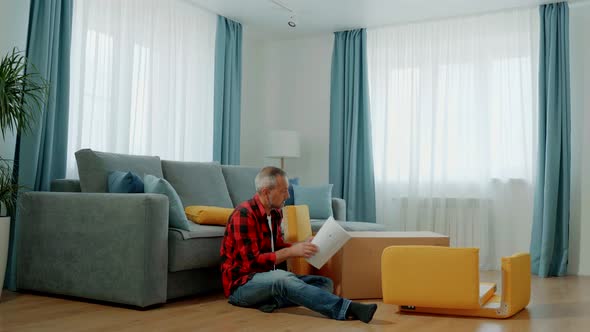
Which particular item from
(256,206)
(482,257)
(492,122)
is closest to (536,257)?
(482,257)

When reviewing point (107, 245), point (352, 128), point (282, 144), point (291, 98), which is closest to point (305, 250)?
point (107, 245)

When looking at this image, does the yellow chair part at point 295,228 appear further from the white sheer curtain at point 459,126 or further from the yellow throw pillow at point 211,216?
the white sheer curtain at point 459,126

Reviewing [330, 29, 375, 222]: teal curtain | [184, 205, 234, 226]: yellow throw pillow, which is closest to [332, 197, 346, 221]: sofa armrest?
[330, 29, 375, 222]: teal curtain

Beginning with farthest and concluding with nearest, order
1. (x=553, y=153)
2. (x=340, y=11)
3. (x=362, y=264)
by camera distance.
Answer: (x=340, y=11), (x=553, y=153), (x=362, y=264)

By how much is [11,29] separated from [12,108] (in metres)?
0.82

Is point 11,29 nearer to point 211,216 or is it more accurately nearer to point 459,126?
point 211,216

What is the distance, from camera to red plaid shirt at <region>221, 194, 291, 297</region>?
324 cm

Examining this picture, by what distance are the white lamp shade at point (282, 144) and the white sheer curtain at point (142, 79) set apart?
0.64 m

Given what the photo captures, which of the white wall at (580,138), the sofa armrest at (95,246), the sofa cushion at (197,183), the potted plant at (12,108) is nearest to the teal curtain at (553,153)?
the white wall at (580,138)

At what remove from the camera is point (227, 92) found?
6.15 meters

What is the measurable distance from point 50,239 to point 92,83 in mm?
1476

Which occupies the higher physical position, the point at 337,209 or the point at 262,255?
the point at 337,209

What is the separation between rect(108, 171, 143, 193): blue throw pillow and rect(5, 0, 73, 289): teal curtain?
540 millimetres

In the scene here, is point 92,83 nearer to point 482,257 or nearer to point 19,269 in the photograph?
point 19,269
